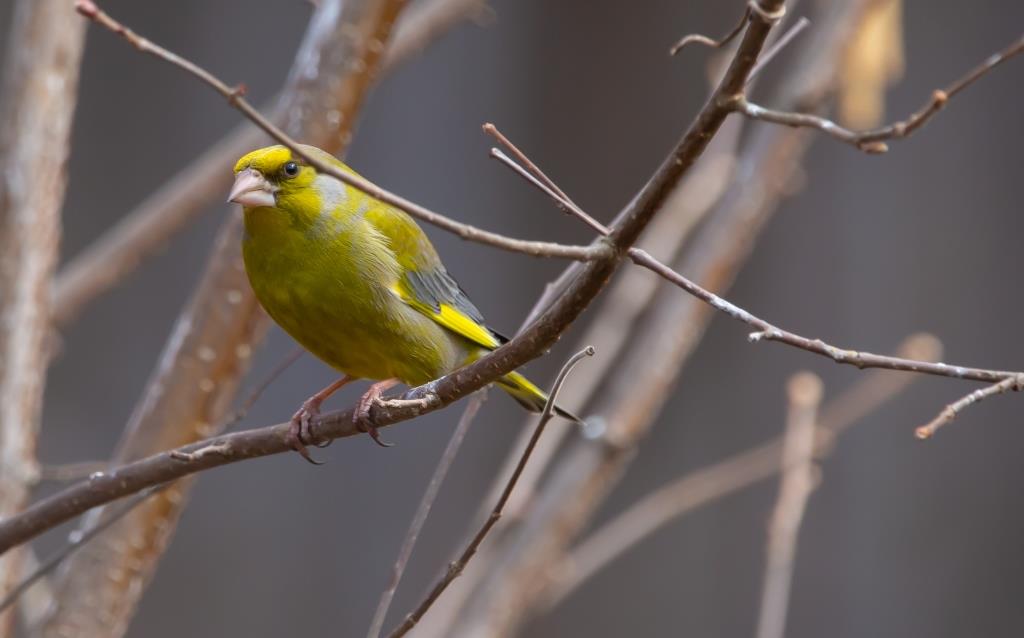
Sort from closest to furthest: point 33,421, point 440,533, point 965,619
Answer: point 33,421 → point 965,619 → point 440,533

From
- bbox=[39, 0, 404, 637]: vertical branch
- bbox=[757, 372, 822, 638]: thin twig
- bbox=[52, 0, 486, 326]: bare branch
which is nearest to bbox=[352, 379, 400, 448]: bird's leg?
bbox=[39, 0, 404, 637]: vertical branch

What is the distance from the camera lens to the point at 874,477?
5.77 meters

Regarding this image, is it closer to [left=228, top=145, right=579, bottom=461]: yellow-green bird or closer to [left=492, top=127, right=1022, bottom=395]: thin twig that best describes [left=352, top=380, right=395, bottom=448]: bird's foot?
[left=228, top=145, right=579, bottom=461]: yellow-green bird

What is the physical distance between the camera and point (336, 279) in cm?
275

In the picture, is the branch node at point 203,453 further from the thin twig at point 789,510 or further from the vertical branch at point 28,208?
the thin twig at point 789,510

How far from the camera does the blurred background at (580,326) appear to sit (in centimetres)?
570

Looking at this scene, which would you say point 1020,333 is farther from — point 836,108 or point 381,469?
point 381,469

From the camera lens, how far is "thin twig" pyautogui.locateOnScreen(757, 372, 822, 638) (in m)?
2.74

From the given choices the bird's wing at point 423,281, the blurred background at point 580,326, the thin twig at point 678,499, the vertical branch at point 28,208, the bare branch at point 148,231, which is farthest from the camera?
the blurred background at point 580,326

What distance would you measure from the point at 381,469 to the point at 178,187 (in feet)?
8.30

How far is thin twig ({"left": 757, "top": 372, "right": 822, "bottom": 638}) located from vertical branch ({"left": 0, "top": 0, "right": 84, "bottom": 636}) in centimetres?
182

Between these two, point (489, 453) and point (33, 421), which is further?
→ point (489, 453)

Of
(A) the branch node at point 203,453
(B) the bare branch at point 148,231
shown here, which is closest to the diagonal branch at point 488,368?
(A) the branch node at point 203,453

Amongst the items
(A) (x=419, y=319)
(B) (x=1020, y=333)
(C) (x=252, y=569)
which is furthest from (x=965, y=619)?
(A) (x=419, y=319)
